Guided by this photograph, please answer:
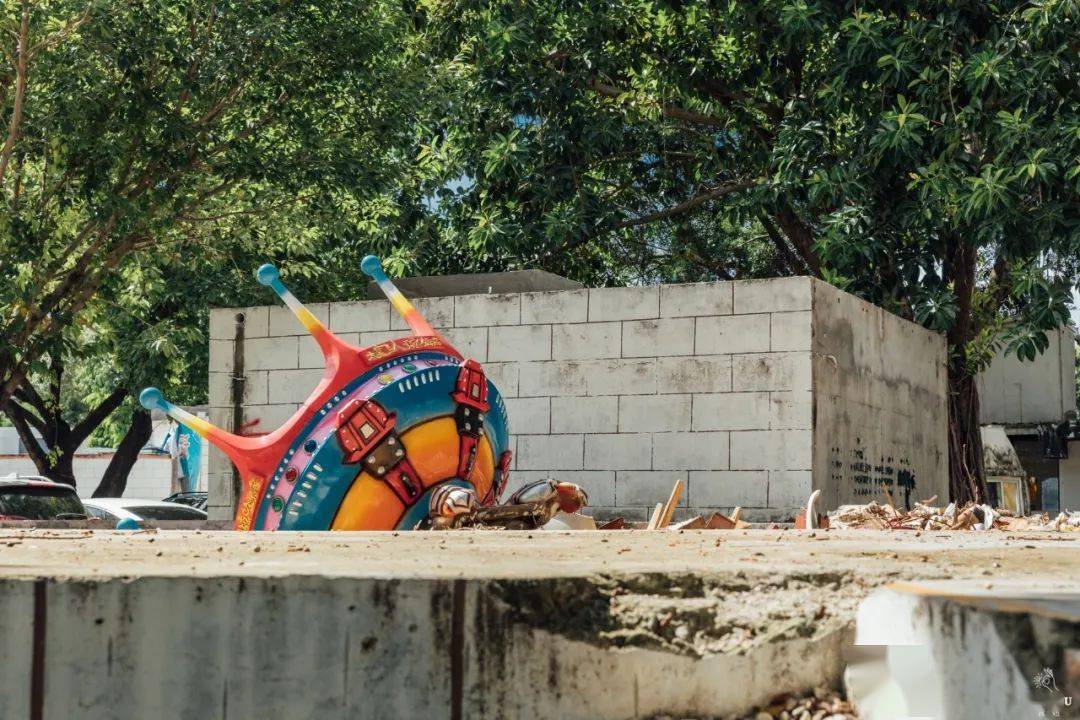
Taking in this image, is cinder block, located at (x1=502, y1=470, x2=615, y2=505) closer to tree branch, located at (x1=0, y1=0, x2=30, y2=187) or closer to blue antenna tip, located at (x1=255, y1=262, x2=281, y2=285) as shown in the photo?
blue antenna tip, located at (x1=255, y1=262, x2=281, y2=285)

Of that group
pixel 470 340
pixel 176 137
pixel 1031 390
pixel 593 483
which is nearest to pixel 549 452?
pixel 593 483

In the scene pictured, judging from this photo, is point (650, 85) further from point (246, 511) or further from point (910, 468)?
point (246, 511)

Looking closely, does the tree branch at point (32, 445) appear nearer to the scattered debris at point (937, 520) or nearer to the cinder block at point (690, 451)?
the cinder block at point (690, 451)

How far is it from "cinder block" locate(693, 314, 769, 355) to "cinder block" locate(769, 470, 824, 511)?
2.97 ft

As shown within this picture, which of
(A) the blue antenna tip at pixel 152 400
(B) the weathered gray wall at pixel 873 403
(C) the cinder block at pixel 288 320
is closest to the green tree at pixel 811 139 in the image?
(B) the weathered gray wall at pixel 873 403

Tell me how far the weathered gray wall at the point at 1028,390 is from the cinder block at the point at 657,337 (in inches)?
676

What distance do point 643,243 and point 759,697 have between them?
60.8 ft

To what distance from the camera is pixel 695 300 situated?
10.3m

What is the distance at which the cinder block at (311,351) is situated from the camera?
37.4 ft

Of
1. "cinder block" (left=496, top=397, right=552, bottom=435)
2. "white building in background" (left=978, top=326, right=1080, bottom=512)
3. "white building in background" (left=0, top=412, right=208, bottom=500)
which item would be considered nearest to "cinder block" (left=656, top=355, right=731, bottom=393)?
"cinder block" (left=496, top=397, right=552, bottom=435)

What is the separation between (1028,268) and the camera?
A: 14.6m

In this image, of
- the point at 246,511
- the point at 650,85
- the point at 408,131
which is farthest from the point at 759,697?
the point at 650,85

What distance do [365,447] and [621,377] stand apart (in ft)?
9.63

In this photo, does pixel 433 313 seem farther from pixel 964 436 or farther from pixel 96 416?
pixel 96 416
